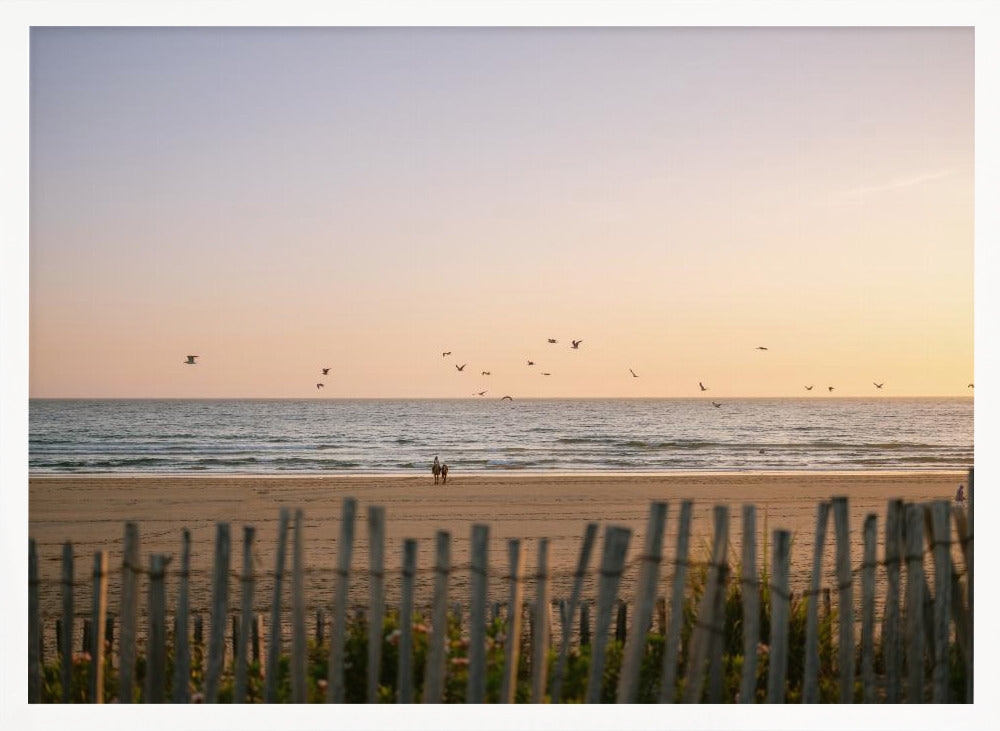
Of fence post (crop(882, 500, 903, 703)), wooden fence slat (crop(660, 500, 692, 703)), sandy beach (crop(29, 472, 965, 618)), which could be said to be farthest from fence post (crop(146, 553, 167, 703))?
fence post (crop(882, 500, 903, 703))

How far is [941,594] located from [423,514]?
5761 mm

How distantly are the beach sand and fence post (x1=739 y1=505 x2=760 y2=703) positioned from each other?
4.00ft

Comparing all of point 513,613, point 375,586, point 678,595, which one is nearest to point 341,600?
point 375,586

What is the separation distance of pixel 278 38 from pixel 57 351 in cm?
214

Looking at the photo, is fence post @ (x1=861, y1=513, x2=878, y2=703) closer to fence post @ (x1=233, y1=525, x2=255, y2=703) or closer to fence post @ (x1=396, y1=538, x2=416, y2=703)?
fence post @ (x1=396, y1=538, x2=416, y2=703)

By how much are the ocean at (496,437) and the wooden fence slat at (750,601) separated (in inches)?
323

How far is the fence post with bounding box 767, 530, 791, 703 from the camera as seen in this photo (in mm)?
2016

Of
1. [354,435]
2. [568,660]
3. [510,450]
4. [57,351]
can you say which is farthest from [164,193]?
[354,435]

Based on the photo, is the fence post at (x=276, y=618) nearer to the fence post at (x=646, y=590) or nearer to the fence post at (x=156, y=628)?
the fence post at (x=156, y=628)

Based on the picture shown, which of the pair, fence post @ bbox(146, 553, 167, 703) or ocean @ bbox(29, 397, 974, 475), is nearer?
fence post @ bbox(146, 553, 167, 703)

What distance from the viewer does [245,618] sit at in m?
2.10

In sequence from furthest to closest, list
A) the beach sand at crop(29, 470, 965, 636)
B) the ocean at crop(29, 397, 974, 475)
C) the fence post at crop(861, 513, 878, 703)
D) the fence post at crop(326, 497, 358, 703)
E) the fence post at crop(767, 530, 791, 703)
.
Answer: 1. the ocean at crop(29, 397, 974, 475)
2. the beach sand at crop(29, 470, 965, 636)
3. the fence post at crop(861, 513, 878, 703)
4. the fence post at crop(767, 530, 791, 703)
5. the fence post at crop(326, 497, 358, 703)

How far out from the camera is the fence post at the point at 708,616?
6.45ft
